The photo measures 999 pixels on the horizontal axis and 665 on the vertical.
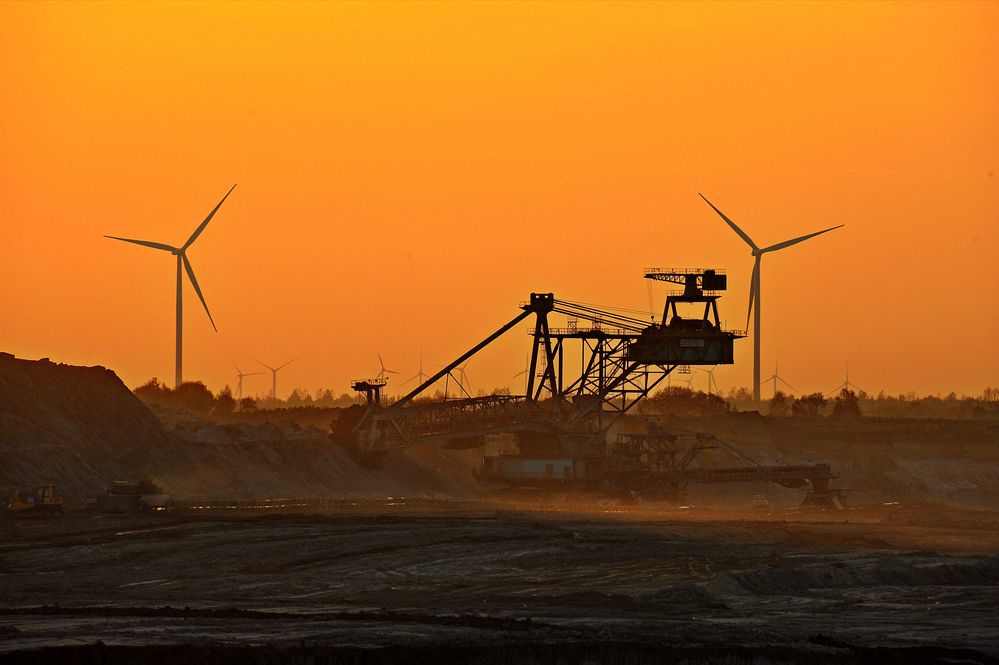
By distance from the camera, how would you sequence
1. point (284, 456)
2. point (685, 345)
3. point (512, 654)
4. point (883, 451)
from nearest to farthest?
point (512, 654) → point (685, 345) → point (284, 456) → point (883, 451)

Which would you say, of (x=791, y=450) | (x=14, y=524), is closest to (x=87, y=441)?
(x=14, y=524)

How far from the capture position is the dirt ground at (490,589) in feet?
163

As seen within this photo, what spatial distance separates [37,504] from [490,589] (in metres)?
36.4

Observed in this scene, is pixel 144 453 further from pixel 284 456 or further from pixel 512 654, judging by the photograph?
pixel 512 654

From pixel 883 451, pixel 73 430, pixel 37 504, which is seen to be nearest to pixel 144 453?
pixel 73 430

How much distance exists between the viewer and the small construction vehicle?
92.8 metres

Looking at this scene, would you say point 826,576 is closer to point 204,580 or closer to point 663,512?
point 204,580

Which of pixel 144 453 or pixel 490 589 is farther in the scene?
pixel 144 453

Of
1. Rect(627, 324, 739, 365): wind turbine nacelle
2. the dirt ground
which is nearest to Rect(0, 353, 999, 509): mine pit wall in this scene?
Rect(627, 324, 739, 365): wind turbine nacelle

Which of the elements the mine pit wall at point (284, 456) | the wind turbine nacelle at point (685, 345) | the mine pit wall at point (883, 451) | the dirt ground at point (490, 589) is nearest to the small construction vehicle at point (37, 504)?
the dirt ground at point (490, 589)

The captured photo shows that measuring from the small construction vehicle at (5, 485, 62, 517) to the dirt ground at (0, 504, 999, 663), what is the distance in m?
1.47

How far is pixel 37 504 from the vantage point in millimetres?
92812

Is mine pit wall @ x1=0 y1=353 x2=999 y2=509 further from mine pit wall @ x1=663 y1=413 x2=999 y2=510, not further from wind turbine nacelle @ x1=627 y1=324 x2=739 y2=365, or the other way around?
wind turbine nacelle @ x1=627 y1=324 x2=739 y2=365

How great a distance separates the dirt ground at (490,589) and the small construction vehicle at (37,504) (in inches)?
57.9
